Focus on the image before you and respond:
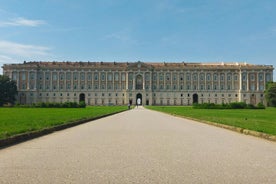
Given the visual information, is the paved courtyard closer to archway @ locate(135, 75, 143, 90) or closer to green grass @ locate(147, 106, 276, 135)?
green grass @ locate(147, 106, 276, 135)

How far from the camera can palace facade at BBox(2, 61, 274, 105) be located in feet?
430

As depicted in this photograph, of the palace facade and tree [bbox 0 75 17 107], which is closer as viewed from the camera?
tree [bbox 0 75 17 107]

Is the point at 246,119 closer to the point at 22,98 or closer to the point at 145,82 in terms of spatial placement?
the point at 145,82

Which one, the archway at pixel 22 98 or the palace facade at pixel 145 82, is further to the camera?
the palace facade at pixel 145 82

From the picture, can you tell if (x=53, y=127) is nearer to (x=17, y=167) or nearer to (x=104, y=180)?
(x=17, y=167)

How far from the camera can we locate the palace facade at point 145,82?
131m

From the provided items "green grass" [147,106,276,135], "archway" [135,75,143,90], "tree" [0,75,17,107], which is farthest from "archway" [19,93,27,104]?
"green grass" [147,106,276,135]

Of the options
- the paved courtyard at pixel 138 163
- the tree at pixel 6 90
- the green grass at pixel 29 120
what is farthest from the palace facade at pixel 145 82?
the paved courtyard at pixel 138 163

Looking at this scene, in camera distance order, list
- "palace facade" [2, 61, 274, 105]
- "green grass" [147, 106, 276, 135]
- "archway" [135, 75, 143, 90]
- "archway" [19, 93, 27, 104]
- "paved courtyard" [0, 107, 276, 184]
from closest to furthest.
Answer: "paved courtyard" [0, 107, 276, 184] → "green grass" [147, 106, 276, 135] → "archway" [19, 93, 27, 104] → "palace facade" [2, 61, 274, 105] → "archway" [135, 75, 143, 90]

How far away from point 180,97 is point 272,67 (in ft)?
122

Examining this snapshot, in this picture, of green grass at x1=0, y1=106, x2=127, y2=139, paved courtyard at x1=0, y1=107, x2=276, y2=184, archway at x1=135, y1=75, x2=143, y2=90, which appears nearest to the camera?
paved courtyard at x1=0, y1=107, x2=276, y2=184

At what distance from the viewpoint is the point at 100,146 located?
34.6ft

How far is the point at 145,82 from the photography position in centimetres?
13288

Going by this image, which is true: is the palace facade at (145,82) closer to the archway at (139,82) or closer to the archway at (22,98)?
the archway at (139,82)
